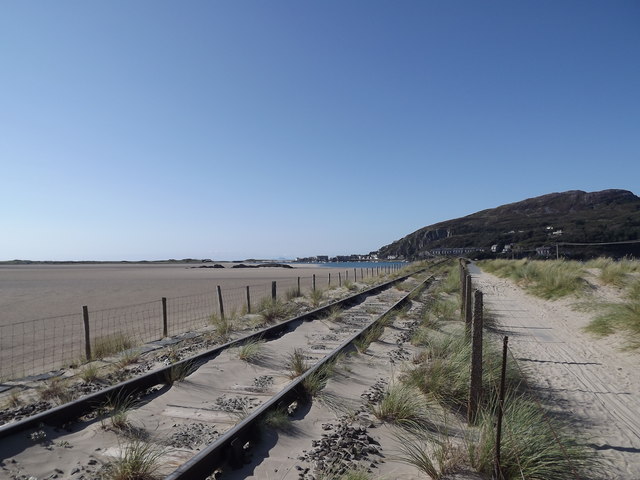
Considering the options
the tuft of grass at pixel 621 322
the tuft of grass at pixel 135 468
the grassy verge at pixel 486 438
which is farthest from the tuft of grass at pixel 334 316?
the tuft of grass at pixel 135 468

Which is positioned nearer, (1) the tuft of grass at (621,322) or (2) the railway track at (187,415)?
(2) the railway track at (187,415)

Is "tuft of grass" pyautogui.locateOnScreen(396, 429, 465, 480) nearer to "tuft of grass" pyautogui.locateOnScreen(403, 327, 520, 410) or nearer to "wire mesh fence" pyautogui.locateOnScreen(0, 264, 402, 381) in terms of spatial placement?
"tuft of grass" pyautogui.locateOnScreen(403, 327, 520, 410)

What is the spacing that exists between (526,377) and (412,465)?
351cm

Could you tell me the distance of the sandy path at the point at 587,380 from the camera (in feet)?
14.0

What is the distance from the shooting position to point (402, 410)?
190 inches

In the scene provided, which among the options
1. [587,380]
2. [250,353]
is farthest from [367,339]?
[587,380]

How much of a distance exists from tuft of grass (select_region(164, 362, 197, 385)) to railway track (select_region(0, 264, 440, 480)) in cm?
2

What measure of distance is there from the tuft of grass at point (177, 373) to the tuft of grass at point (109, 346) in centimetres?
277

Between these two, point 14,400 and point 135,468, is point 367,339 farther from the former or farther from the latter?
point 135,468

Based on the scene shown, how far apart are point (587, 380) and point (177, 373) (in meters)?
6.14

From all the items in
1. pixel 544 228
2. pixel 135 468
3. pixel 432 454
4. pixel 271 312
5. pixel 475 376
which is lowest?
pixel 432 454

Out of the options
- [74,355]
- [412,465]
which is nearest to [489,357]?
[412,465]

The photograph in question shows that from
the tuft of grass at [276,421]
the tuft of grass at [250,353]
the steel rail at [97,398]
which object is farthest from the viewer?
the tuft of grass at [250,353]

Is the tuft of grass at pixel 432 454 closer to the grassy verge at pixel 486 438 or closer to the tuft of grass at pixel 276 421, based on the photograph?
the grassy verge at pixel 486 438
